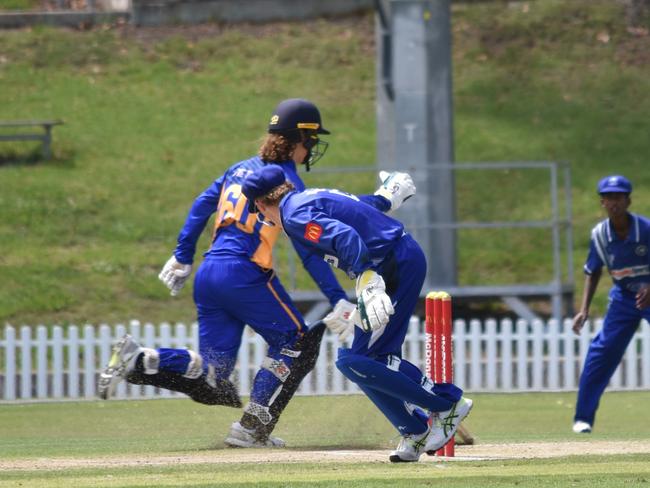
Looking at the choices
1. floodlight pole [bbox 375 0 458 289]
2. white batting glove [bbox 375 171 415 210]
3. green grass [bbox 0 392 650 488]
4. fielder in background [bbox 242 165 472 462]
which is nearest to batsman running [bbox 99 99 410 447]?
green grass [bbox 0 392 650 488]

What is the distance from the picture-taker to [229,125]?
23.9 metres

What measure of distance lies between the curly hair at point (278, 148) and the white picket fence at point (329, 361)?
641 cm

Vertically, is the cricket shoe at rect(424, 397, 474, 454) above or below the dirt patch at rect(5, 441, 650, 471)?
above

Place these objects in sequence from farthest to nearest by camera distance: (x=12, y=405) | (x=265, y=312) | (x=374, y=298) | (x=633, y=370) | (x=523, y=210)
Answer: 1. (x=523, y=210)
2. (x=633, y=370)
3. (x=12, y=405)
4. (x=265, y=312)
5. (x=374, y=298)

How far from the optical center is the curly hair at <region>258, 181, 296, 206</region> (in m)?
7.31

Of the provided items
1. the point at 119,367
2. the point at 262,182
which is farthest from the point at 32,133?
the point at 262,182

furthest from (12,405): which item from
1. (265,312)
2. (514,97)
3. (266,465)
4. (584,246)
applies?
(514,97)

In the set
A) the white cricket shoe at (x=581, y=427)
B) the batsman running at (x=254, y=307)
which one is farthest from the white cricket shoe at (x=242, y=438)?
the white cricket shoe at (x=581, y=427)

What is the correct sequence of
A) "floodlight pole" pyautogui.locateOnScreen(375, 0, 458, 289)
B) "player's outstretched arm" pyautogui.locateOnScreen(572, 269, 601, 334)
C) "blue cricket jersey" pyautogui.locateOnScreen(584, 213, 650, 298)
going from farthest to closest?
1. "floodlight pole" pyautogui.locateOnScreen(375, 0, 458, 289)
2. "player's outstretched arm" pyautogui.locateOnScreen(572, 269, 601, 334)
3. "blue cricket jersey" pyautogui.locateOnScreen(584, 213, 650, 298)

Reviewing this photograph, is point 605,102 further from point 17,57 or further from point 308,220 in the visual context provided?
point 308,220

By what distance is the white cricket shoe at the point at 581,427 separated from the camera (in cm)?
1057

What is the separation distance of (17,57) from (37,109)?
8.57 feet

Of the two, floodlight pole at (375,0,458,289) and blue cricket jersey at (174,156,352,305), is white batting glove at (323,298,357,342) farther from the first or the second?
floodlight pole at (375,0,458,289)

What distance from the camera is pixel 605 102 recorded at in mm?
24641
